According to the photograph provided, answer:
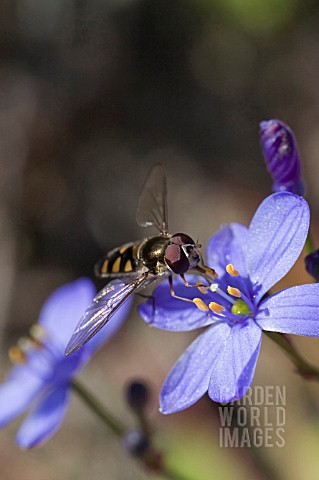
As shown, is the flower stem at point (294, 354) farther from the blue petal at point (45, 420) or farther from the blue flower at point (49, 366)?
the blue petal at point (45, 420)

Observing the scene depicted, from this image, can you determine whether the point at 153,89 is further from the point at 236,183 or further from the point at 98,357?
the point at 98,357

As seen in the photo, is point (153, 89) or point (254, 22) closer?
point (254, 22)

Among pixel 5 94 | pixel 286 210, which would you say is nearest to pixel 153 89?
Answer: pixel 5 94

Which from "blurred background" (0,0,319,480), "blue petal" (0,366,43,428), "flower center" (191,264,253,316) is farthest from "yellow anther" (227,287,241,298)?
"blurred background" (0,0,319,480)

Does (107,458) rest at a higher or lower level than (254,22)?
lower

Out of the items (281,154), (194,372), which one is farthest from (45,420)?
(281,154)

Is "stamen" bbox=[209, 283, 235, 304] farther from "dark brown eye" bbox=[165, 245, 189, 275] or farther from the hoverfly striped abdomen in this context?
the hoverfly striped abdomen

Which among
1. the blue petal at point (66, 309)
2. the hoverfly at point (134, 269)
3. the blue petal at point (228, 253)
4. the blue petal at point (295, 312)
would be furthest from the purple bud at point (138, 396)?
the blue petal at point (295, 312)

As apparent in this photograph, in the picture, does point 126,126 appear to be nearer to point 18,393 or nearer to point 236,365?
point 18,393
